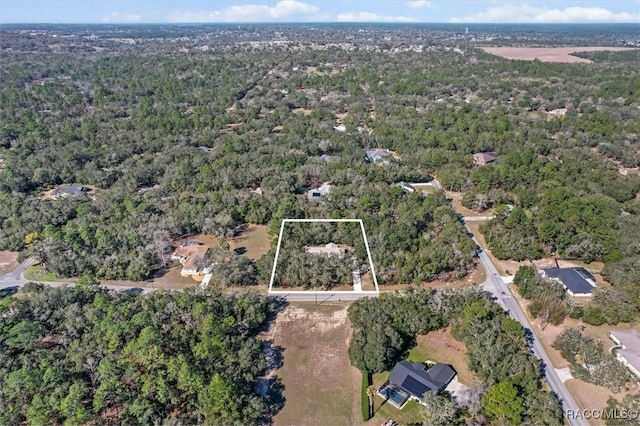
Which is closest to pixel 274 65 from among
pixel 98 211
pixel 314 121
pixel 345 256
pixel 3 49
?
pixel 314 121

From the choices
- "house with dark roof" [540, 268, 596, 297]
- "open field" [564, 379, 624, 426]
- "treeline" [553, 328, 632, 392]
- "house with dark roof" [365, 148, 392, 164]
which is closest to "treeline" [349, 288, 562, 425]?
"open field" [564, 379, 624, 426]

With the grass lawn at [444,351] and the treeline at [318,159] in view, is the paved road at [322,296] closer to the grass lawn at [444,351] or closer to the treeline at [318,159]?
the treeline at [318,159]

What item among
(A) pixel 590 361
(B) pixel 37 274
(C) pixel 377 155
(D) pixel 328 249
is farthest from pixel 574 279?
(B) pixel 37 274

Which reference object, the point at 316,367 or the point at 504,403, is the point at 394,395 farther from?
the point at 504,403

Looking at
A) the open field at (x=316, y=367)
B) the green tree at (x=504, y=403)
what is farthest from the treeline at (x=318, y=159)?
the green tree at (x=504, y=403)

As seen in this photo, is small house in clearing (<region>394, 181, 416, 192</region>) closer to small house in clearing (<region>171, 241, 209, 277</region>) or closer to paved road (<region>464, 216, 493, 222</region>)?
paved road (<region>464, 216, 493, 222</region>)

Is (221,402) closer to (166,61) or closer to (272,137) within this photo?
(272,137)

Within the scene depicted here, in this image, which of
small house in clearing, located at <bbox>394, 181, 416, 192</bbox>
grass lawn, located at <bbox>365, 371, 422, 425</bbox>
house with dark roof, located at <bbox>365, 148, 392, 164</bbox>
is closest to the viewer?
grass lawn, located at <bbox>365, 371, 422, 425</bbox>
